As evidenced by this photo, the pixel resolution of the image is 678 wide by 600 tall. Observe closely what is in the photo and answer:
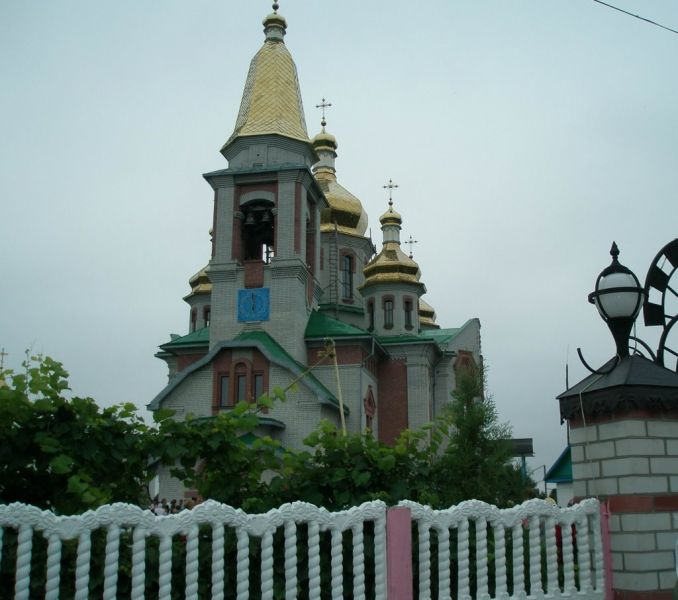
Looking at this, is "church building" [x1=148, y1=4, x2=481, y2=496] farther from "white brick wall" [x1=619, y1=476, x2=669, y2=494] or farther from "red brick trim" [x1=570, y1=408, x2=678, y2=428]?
"white brick wall" [x1=619, y1=476, x2=669, y2=494]

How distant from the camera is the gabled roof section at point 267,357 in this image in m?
19.1

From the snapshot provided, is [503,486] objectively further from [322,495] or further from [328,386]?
[328,386]

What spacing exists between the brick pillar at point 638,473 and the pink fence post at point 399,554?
1492 millimetres

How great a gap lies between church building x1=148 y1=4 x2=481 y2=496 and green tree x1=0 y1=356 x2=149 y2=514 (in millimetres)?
12835

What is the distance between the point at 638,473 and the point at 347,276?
2500cm

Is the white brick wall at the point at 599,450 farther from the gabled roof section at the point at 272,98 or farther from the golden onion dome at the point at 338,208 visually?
the golden onion dome at the point at 338,208

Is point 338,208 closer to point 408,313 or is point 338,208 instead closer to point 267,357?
point 408,313

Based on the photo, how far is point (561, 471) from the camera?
50.1 feet

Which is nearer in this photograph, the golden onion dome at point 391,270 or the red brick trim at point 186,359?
→ the red brick trim at point 186,359

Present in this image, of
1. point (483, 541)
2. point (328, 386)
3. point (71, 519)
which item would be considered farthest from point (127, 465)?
point (328, 386)

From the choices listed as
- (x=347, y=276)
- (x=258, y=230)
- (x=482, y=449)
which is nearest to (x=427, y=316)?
(x=347, y=276)

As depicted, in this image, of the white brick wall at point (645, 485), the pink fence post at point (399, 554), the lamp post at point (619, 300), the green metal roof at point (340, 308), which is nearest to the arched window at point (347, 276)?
the green metal roof at point (340, 308)

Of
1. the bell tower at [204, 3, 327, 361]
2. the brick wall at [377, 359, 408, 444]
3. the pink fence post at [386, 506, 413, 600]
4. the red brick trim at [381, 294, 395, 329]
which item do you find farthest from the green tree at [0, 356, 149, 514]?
the red brick trim at [381, 294, 395, 329]

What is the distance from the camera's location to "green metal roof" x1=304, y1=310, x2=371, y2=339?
2116 cm
